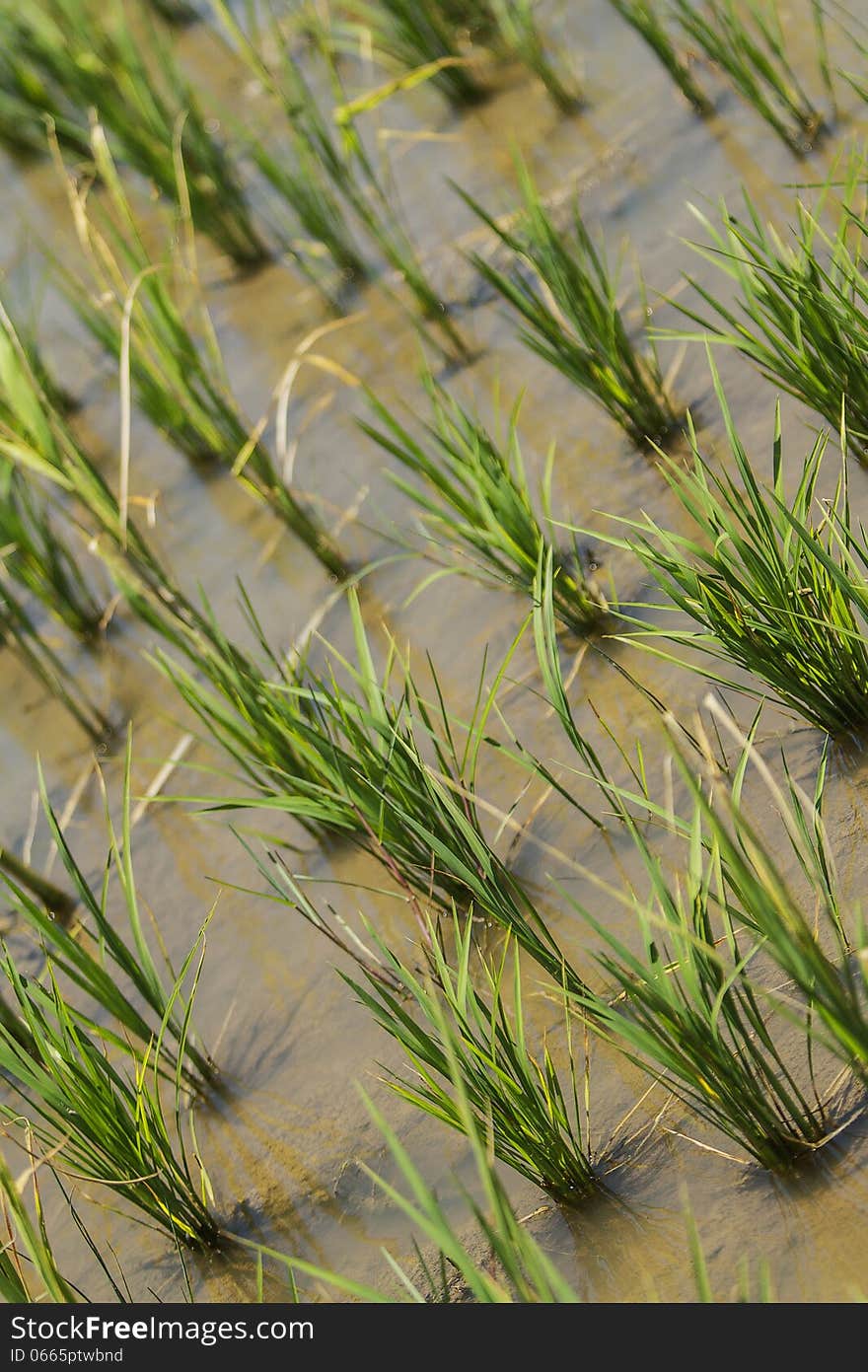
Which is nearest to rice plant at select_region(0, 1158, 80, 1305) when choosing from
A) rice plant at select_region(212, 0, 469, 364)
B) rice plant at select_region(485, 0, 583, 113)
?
rice plant at select_region(212, 0, 469, 364)

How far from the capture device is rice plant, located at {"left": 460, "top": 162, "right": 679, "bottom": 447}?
7.41ft

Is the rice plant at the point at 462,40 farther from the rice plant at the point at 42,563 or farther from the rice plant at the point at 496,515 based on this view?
the rice plant at the point at 42,563

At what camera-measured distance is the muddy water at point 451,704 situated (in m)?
1.57

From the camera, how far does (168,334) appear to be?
8.79 feet

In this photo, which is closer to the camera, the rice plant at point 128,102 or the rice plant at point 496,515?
the rice plant at point 496,515

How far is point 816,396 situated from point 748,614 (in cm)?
45

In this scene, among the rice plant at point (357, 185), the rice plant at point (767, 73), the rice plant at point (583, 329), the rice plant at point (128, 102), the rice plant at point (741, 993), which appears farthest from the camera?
the rice plant at point (128, 102)

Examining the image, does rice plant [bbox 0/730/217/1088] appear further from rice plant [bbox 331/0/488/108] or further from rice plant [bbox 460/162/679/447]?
rice plant [bbox 331/0/488/108]

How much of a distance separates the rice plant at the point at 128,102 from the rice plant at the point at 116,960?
1.79 metres

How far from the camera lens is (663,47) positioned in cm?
291

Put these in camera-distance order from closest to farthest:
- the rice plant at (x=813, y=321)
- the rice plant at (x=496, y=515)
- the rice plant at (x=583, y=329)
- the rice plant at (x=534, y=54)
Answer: the rice plant at (x=813, y=321) → the rice plant at (x=496, y=515) → the rice plant at (x=583, y=329) → the rice plant at (x=534, y=54)

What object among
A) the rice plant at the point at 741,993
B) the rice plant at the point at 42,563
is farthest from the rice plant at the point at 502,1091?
the rice plant at the point at 42,563

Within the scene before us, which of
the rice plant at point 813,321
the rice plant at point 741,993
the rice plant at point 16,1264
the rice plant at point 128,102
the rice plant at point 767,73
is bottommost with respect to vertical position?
the rice plant at point 741,993

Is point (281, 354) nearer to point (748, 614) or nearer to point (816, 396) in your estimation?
point (816, 396)
